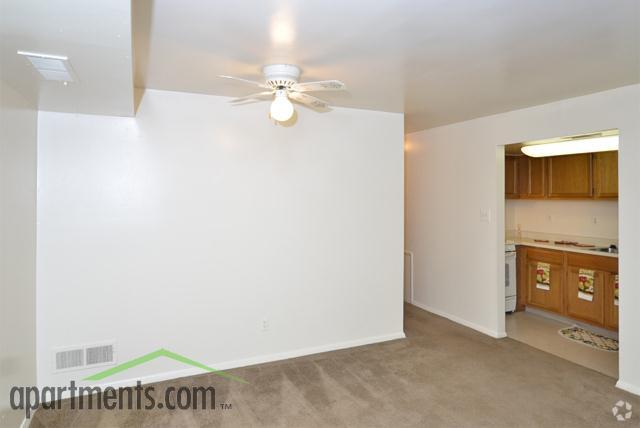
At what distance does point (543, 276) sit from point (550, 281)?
104 millimetres

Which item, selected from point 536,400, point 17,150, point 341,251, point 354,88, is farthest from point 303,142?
point 536,400

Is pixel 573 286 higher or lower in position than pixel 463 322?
higher

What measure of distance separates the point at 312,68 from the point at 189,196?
1.47 m

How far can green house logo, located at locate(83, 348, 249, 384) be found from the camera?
308cm

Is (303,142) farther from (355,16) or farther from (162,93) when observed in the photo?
(355,16)

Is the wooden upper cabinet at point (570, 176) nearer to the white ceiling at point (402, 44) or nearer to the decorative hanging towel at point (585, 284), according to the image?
the decorative hanging towel at point (585, 284)

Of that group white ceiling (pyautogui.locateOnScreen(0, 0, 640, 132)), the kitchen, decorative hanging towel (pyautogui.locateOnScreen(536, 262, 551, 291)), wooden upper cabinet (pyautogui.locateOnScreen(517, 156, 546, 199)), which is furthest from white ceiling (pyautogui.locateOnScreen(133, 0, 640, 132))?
decorative hanging towel (pyautogui.locateOnScreen(536, 262, 551, 291))

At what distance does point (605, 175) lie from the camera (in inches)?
174

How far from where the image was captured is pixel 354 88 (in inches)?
124

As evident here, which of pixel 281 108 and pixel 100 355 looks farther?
pixel 100 355

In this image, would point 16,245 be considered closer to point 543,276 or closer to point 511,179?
point 543,276

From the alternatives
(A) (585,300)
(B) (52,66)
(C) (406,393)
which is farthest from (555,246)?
(B) (52,66)

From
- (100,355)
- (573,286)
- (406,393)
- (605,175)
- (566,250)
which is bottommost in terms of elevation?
(406,393)

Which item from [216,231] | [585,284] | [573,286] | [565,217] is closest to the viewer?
[216,231]
